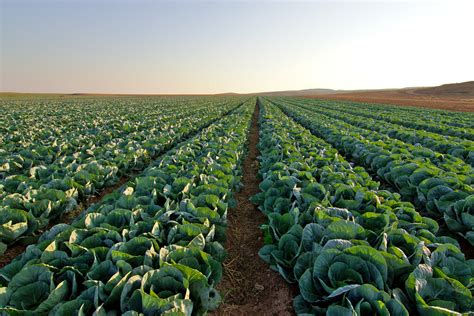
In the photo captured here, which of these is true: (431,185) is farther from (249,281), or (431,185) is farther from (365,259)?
(249,281)

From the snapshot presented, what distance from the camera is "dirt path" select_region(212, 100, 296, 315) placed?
327cm

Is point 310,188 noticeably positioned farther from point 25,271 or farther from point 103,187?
point 103,187

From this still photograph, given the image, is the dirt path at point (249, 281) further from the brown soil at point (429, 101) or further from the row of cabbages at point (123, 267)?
the brown soil at point (429, 101)

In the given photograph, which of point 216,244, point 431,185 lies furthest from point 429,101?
point 216,244

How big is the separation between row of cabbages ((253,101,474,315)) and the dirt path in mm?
379

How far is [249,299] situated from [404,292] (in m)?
1.78

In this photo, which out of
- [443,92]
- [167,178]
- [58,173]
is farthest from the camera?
[443,92]

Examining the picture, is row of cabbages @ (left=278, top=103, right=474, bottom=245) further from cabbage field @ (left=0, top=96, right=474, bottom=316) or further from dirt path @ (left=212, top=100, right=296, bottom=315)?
dirt path @ (left=212, top=100, right=296, bottom=315)

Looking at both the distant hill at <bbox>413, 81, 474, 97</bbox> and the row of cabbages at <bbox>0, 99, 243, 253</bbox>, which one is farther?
the distant hill at <bbox>413, 81, 474, 97</bbox>

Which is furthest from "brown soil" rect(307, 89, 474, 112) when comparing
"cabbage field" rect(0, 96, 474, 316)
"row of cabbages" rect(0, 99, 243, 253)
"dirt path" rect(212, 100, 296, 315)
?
"row of cabbages" rect(0, 99, 243, 253)

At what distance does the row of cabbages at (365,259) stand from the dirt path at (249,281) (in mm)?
379

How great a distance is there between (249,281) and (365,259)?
1801 mm

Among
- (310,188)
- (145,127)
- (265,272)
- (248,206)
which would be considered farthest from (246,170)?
(145,127)

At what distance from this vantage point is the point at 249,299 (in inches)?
136
